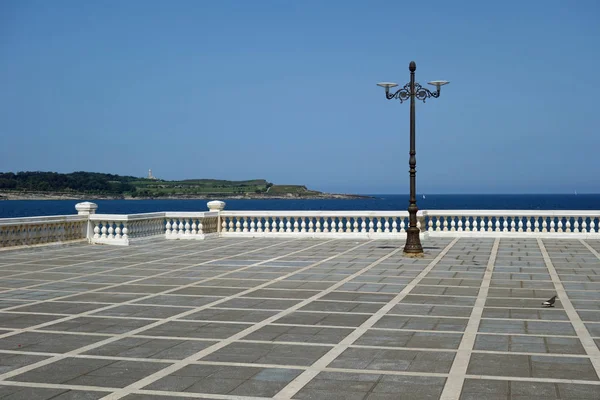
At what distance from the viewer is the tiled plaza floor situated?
7172 millimetres

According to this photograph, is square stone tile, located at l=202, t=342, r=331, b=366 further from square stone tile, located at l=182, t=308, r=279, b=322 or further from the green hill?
the green hill

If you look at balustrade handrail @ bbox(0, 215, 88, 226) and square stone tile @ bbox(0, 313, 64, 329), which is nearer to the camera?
square stone tile @ bbox(0, 313, 64, 329)

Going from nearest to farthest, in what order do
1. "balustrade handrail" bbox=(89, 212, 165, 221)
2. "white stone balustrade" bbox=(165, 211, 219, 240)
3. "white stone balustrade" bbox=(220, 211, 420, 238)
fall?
"balustrade handrail" bbox=(89, 212, 165, 221) < "white stone balustrade" bbox=(220, 211, 420, 238) < "white stone balustrade" bbox=(165, 211, 219, 240)

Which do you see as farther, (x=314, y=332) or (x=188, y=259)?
(x=188, y=259)

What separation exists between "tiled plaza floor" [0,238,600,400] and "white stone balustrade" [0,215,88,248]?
2.71 meters

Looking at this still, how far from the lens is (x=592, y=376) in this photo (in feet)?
24.3

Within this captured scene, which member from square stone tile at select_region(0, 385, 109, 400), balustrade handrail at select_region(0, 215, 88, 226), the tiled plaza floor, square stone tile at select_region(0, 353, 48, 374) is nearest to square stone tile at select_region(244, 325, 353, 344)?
the tiled plaza floor

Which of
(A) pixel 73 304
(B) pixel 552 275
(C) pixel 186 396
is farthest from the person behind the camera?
(B) pixel 552 275

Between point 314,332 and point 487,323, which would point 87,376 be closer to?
point 314,332

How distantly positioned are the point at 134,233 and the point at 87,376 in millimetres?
17997

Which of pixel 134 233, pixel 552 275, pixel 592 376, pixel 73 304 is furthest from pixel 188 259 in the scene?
pixel 592 376

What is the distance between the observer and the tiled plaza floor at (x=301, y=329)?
717cm

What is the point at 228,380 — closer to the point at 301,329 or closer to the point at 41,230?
the point at 301,329

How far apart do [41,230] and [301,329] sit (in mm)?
14765
